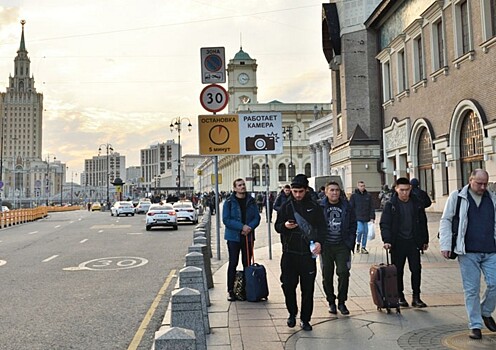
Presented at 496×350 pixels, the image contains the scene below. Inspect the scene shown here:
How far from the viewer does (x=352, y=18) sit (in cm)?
3794

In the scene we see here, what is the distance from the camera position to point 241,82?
364ft

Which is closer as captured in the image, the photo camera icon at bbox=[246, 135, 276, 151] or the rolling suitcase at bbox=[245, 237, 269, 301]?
the rolling suitcase at bbox=[245, 237, 269, 301]

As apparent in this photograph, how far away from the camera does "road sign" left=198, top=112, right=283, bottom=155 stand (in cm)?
1296

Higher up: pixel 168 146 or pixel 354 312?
pixel 168 146

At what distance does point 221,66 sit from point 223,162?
358 feet

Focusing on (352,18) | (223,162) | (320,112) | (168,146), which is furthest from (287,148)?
(168,146)

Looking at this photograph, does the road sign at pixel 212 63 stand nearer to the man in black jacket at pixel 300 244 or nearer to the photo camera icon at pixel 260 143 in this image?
the photo camera icon at pixel 260 143

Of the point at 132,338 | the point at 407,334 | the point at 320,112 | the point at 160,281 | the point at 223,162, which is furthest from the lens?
the point at 223,162

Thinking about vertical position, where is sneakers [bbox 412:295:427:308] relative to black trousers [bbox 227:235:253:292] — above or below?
below

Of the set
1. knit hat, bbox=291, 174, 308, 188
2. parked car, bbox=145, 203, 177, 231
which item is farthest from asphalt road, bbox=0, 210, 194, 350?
parked car, bbox=145, 203, 177, 231

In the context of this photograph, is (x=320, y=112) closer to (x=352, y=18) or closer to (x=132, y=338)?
(x=352, y=18)

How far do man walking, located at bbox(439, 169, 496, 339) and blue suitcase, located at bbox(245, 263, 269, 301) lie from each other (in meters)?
3.15

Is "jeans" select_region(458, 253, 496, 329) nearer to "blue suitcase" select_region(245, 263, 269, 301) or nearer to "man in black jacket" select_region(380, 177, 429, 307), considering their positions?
"man in black jacket" select_region(380, 177, 429, 307)

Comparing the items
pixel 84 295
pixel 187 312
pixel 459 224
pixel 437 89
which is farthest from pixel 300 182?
pixel 437 89
